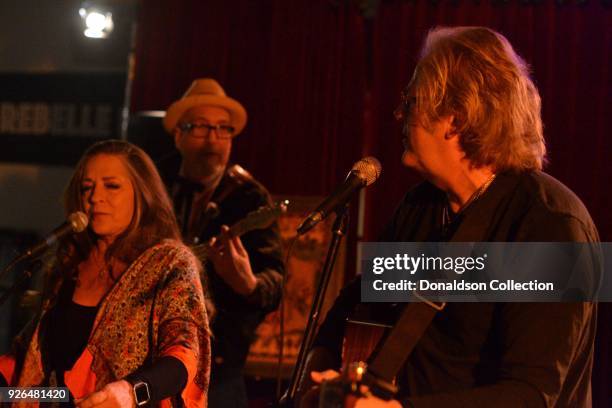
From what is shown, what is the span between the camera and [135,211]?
10.1 ft

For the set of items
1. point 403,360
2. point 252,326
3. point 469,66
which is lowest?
point 252,326

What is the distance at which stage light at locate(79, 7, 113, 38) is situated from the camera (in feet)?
19.2

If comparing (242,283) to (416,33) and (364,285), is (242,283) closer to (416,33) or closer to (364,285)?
(364,285)

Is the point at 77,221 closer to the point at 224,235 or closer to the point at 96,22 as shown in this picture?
the point at 224,235

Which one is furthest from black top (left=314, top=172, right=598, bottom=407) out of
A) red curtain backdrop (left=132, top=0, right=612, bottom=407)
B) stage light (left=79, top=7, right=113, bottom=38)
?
stage light (left=79, top=7, right=113, bottom=38)

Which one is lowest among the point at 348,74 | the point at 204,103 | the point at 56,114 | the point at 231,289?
the point at 231,289

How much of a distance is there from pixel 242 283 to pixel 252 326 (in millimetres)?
367

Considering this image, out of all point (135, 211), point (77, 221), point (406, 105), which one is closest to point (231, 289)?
point (135, 211)

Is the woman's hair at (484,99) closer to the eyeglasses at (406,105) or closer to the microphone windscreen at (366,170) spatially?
the eyeglasses at (406,105)

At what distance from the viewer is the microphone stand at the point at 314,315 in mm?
2041

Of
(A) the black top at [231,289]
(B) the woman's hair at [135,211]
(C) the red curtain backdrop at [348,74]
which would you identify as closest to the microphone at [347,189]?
(B) the woman's hair at [135,211]

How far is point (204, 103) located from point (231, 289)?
3.95 feet

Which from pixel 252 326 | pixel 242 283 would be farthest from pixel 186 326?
pixel 252 326

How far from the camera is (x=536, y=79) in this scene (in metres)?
5.16
